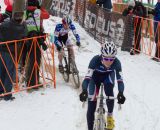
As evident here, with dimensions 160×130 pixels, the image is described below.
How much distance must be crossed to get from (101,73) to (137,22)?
7297 mm

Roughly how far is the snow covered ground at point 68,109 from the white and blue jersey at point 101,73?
1.31 m

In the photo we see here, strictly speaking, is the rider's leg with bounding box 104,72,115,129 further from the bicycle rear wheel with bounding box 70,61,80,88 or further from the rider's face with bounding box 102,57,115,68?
the bicycle rear wheel with bounding box 70,61,80,88

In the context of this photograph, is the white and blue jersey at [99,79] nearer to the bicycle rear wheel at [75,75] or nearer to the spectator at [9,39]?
the spectator at [9,39]

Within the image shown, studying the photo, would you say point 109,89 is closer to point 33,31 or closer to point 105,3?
point 33,31

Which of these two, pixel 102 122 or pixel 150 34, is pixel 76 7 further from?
pixel 102 122

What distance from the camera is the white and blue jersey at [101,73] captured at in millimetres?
6773

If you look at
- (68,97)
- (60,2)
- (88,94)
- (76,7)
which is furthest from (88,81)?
(60,2)

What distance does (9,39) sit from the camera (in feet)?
29.3

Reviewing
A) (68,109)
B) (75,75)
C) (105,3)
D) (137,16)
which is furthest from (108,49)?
(105,3)

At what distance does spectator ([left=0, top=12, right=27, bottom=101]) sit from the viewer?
28.5ft

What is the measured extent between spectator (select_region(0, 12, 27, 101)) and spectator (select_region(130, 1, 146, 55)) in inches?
235

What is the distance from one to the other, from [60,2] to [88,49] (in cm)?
601

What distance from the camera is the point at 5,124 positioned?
794cm

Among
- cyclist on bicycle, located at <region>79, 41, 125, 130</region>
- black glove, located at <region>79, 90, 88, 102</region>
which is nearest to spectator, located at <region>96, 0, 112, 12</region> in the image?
cyclist on bicycle, located at <region>79, 41, 125, 130</region>
